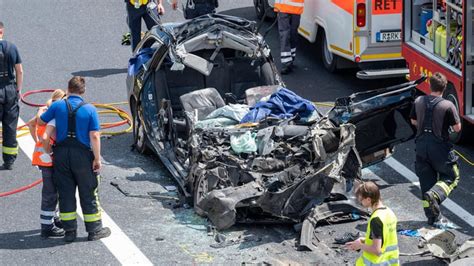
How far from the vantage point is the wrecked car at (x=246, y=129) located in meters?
10.9

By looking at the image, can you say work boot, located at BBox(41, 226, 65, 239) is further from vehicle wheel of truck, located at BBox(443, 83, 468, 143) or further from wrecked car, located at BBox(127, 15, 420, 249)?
vehicle wheel of truck, located at BBox(443, 83, 468, 143)

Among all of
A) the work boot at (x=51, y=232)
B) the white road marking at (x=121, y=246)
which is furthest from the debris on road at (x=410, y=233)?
the work boot at (x=51, y=232)

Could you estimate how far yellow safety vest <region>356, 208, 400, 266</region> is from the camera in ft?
28.5

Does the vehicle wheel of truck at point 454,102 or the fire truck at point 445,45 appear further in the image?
the vehicle wheel of truck at point 454,102

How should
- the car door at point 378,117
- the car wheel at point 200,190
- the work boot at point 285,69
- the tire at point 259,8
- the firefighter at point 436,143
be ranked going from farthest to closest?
the tire at point 259,8 → the work boot at point 285,69 → the car door at point 378,117 → the car wheel at point 200,190 → the firefighter at point 436,143

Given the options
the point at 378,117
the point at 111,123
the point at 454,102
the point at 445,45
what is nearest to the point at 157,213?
the point at 378,117

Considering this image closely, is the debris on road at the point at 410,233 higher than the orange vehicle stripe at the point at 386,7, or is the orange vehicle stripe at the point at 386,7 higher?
the orange vehicle stripe at the point at 386,7

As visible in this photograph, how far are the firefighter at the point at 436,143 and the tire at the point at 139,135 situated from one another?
11.9ft

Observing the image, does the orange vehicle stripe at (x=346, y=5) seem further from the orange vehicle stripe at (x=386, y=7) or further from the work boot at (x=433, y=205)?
the work boot at (x=433, y=205)

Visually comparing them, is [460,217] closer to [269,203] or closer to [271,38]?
[269,203]

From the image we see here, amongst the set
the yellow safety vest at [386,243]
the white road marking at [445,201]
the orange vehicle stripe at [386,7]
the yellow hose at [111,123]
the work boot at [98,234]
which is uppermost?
the orange vehicle stripe at [386,7]

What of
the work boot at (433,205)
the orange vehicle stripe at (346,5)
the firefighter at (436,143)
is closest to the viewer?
the work boot at (433,205)

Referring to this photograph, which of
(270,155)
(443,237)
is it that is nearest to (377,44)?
(270,155)

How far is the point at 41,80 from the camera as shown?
1695 cm
